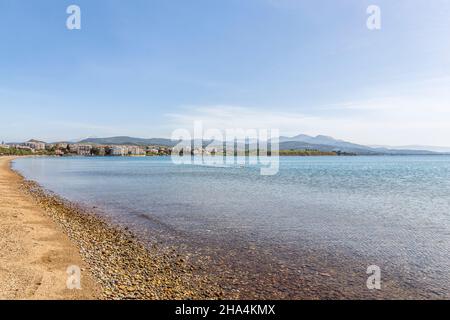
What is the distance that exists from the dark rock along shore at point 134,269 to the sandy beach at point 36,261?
50cm

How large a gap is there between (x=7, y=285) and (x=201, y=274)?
5.98 m

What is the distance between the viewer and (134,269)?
11211 mm

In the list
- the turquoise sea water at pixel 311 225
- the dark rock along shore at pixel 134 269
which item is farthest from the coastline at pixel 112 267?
the turquoise sea water at pixel 311 225

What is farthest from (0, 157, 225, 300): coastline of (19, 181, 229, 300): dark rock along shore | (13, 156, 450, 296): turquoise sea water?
(13, 156, 450, 296): turquoise sea water

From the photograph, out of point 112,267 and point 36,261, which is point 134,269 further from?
point 36,261

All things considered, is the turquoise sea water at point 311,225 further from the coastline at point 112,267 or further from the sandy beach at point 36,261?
the sandy beach at point 36,261

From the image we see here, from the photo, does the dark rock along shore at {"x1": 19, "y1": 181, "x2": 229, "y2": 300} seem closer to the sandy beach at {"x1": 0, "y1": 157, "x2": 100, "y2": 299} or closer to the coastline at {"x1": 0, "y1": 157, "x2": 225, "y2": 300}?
the coastline at {"x1": 0, "y1": 157, "x2": 225, "y2": 300}

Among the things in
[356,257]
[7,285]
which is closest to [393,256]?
[356,257]

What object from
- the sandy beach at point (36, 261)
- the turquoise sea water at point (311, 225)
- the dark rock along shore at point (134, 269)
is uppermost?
the sandy beach at point (36, 261)

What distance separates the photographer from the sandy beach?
28.9 feet

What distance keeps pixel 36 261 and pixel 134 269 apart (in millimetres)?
3610

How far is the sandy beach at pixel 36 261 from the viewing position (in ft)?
28.9

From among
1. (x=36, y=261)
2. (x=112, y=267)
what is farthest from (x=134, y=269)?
(x=36, y=261)
